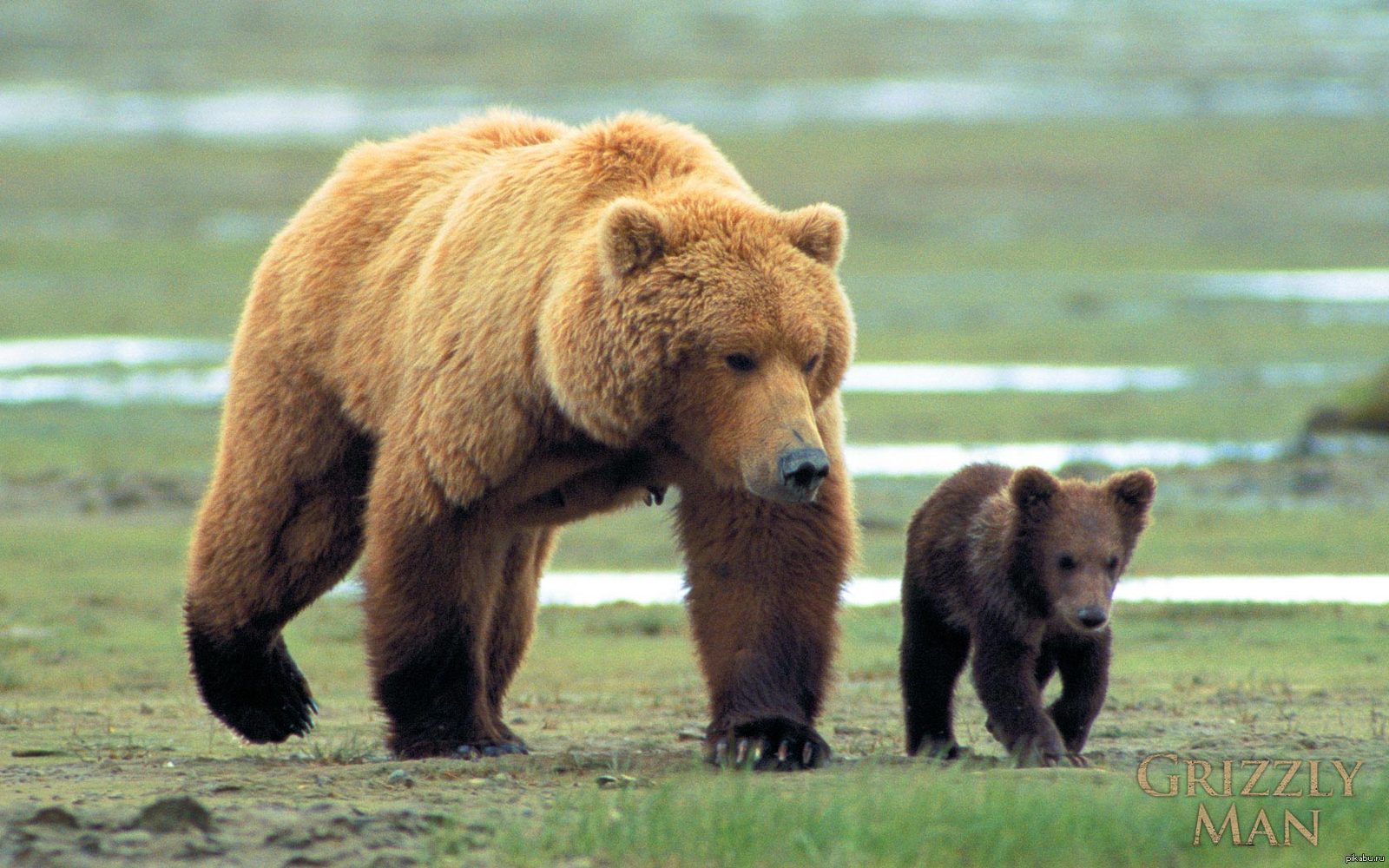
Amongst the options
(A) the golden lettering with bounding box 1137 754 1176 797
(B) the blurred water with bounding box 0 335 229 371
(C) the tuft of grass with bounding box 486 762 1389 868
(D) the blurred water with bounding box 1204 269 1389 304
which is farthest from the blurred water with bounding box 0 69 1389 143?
(C) the tuft of grass with bounding box 486 762 1389 868

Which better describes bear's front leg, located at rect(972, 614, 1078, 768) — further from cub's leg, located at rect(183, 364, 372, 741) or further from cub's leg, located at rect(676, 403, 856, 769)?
cub's leg, located at rect(183, 364, 372, 741)

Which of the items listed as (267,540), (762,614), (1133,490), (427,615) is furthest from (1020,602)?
(267,540)

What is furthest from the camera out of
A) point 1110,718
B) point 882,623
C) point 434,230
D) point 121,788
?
point 882,623

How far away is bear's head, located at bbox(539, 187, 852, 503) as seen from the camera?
548cm

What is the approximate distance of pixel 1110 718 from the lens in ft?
23.6

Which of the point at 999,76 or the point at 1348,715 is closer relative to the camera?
the point at 1348,715

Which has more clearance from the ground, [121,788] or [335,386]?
[335,386]

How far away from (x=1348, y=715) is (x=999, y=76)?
153ft

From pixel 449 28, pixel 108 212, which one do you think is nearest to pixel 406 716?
pixel 108 212

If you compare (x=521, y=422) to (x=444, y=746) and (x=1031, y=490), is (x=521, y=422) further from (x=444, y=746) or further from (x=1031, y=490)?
(x=1031, y=490)

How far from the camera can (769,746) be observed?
5.85 m

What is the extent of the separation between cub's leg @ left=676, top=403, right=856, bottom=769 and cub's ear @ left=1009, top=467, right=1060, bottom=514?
680 mm

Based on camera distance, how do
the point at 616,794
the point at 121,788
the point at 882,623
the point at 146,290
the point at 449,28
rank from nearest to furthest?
the point at 616,794, the point at 121,788, the point at 882,623, the point at 146,290, the point at 449,28

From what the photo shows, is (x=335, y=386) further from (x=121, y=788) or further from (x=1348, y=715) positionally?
(x=1348, y=715)
